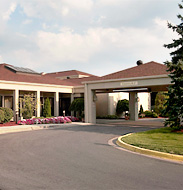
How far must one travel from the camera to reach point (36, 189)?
5.55 m

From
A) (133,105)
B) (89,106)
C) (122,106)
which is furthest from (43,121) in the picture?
(122,106)

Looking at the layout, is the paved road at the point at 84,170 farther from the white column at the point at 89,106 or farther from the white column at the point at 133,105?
the white column at the point at 133,105

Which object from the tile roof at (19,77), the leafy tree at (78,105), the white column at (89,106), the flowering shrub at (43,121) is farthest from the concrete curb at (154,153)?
the tile roof at (19,77)

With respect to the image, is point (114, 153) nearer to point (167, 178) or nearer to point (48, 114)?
point (167, 178)

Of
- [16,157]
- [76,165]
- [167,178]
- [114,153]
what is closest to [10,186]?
[76,165]

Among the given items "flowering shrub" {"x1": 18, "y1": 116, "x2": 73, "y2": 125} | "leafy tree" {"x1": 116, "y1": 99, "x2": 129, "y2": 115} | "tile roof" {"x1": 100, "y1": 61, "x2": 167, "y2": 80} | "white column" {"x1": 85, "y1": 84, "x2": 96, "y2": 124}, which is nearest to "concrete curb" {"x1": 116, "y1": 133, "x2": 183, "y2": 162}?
"tile roof" {"x1": 100, "y1": 61, "x2": 167, "y2": 80}

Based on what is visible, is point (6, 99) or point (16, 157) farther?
point (6, 99)

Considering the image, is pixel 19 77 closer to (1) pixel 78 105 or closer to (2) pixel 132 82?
(1) pixel 78 105

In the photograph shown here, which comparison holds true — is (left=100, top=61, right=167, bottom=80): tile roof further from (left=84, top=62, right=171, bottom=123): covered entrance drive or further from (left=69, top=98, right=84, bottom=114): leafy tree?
(left=69, top=98, right=84, bottom=114): leafy tree

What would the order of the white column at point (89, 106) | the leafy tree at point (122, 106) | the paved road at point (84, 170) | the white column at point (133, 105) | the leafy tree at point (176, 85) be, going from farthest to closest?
the leafy tree at point (122, 106) → the white column at point (133, 105) → the white column at point (89, 106) → the leafy tree at point (176, 85) → the paved road at point (84, 170)

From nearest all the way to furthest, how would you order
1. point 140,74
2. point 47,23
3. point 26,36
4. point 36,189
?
point 36,189, point 47,23, point 26,36, point 140,74

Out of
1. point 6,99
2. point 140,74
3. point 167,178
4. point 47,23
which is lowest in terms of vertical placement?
point 167,178

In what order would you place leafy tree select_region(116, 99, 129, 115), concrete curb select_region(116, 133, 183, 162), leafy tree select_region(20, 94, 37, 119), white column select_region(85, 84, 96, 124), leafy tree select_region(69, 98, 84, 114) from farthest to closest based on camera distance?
leafy tree select_region(116, 99, 129, 115)
leafy tree select_region(69, 98, 84, 114)
white column select_region(85, 84, 96, 124)
leafy tree select_region(20, 94, 37, 119)
concrete curb select_region(116, 133, 183, 162)

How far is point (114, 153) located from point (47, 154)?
2.68 m
